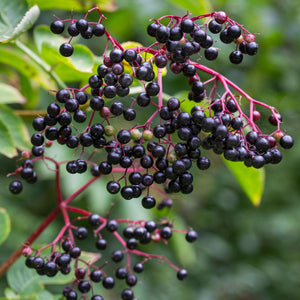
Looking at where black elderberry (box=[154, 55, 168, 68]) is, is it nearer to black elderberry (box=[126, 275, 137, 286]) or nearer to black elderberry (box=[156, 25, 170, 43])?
black elderberry (box=[156, 25, 170, 43])

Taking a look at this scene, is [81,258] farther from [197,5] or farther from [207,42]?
[197,5]

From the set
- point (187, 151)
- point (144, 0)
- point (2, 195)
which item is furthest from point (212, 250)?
point (187, 151)

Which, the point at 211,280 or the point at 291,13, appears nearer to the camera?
the point at 291,13

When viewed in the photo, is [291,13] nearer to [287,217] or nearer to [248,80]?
[248,80]

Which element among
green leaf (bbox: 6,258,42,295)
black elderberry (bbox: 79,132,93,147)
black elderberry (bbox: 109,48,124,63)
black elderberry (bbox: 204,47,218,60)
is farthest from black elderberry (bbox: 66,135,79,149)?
green leaf (bbox: 6,258,42,295)

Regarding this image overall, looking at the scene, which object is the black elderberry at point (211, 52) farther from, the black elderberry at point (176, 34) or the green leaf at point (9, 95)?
the green leaf at point (9, 95)

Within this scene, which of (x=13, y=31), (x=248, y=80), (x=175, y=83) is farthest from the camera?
(x=248, y=80)
